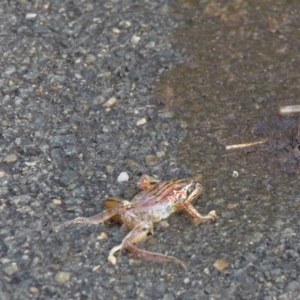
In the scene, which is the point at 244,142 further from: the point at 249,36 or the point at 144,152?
the point at 249,36

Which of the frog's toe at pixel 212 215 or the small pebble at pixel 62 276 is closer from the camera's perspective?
the small pebble at pixel 62 276

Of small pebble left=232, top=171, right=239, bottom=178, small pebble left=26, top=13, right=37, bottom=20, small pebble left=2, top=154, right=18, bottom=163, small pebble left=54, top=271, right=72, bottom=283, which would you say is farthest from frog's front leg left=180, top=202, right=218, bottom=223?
small pebble left=26, top=13, right=37, bottom=20

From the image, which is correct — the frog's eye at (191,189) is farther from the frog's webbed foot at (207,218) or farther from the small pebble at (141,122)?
the small pebble at (141,122)

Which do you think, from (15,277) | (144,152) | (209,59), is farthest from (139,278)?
Answer: (209,59)

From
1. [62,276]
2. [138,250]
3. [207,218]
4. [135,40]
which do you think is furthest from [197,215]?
[135,40]

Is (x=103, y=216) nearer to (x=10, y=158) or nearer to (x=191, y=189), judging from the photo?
(x=191, y=189)

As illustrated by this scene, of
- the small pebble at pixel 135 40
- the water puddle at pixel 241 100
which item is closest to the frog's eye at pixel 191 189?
the water puddle at pixel 241 100
